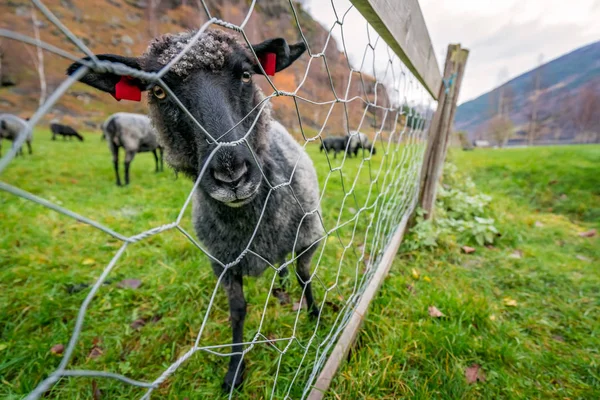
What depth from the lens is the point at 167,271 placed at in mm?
2775

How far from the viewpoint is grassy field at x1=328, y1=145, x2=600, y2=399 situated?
1637 millimetres

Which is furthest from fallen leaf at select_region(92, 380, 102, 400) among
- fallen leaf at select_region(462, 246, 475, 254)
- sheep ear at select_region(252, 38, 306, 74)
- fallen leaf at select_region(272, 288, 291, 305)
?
fallen leaf at select_region(462, 246, 475, 254)

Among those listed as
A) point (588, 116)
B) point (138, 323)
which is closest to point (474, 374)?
point (138, 323)

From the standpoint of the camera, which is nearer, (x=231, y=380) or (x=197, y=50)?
(x=197, y=50)

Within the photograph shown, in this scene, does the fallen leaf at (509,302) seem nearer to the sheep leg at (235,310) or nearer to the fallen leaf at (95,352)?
the sheep leg at (235,310)

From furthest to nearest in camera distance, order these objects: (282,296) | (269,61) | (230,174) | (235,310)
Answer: (282,296) < (235,310) < (269,61) < (230,174)

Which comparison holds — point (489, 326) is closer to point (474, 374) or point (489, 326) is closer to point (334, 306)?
point (474, 374)

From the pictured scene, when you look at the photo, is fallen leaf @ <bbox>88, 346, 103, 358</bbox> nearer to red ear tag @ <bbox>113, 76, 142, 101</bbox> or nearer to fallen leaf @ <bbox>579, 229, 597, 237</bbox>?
red ear tag @ <bbox>113, 76, 142, 101</bbox>

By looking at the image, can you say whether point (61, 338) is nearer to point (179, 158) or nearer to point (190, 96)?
point (179, 158)

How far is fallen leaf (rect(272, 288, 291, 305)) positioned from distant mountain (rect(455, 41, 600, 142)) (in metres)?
68.3

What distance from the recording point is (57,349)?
1.97 metres

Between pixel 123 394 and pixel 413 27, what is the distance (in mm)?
2956

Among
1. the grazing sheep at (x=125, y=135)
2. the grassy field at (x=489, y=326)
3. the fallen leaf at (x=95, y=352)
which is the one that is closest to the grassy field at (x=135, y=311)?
the fallen leaf at (x=95, y=352)

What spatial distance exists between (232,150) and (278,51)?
0.68m
